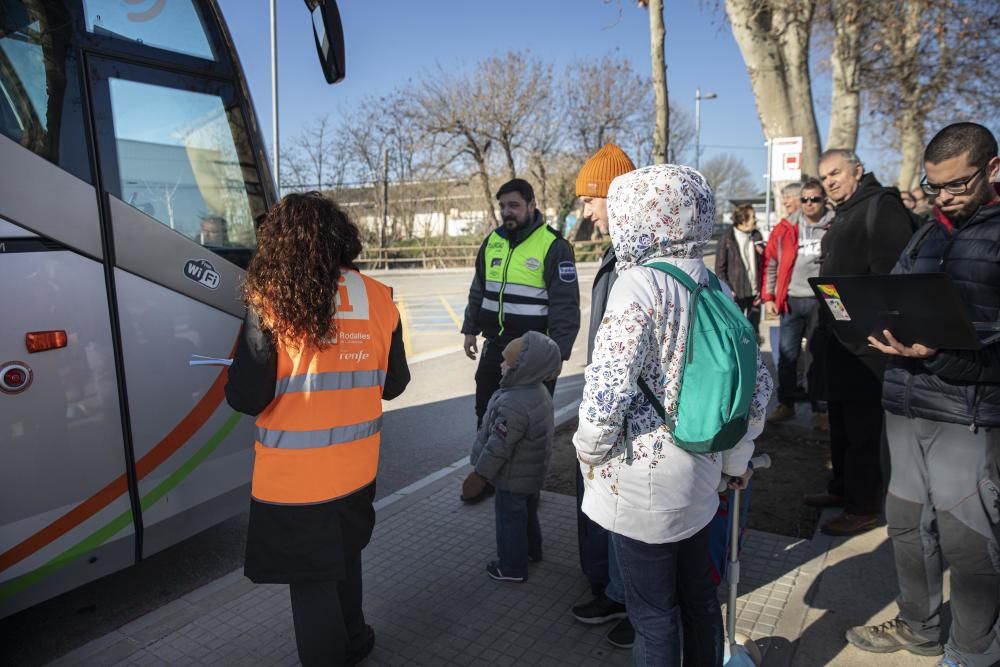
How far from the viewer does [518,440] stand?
353 centimetres

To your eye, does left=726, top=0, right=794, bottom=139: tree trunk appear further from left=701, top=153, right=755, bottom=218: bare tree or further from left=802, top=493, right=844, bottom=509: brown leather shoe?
left=701, top=153, right=755, bottom=218: bare tree

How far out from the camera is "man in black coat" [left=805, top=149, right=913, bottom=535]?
3.87 metres

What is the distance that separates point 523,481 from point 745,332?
1.70m

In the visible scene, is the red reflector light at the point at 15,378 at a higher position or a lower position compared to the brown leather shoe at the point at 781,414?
higher

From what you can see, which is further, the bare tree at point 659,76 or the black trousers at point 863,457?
the bare tree at point 659,76

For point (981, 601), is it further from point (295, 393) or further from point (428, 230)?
point (428, 230)

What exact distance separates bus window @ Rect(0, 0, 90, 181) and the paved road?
7.25 ft

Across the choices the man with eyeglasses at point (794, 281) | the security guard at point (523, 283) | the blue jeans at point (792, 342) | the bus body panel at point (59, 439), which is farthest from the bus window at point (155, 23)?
the blue jeans at point (792, 342)

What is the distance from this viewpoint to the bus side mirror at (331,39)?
416 centimetres

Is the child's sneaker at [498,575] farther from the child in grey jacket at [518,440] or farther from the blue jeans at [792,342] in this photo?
the blue jeans at [792,342]

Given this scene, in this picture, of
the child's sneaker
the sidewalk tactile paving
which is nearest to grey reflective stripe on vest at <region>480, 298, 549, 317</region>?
the sidewalk tactile paving

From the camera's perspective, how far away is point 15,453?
9.52ft

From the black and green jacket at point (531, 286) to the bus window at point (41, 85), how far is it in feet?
7.65

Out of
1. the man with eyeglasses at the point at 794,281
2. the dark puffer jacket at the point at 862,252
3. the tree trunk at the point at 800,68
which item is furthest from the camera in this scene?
the tree trunk at the point at 800,68
